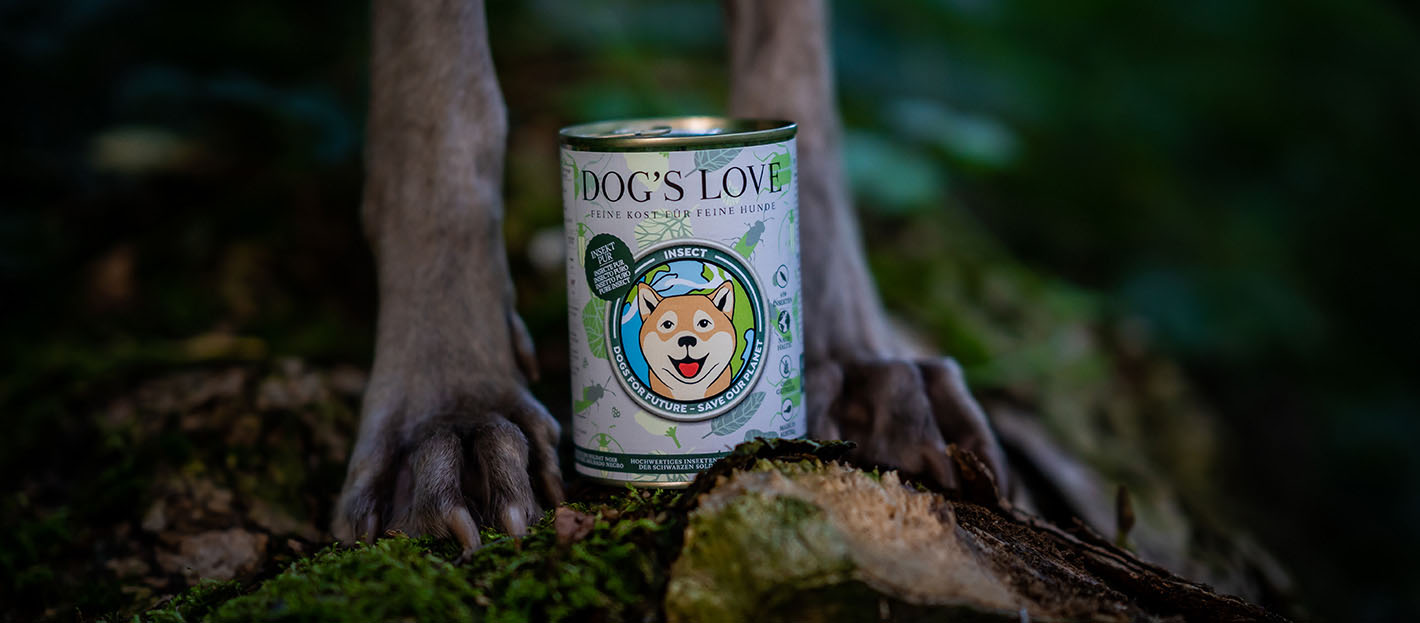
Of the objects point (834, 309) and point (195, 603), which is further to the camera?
point (834, 309)

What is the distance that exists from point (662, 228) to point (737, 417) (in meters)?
0.29

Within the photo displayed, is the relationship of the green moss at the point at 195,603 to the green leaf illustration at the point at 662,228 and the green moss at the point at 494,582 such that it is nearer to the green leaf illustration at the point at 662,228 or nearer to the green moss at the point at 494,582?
the green moss at the point at 494,582

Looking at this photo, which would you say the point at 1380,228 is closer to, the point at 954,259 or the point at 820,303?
the point at 954,259

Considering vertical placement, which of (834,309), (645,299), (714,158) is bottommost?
(834,309)

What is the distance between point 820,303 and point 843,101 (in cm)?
218

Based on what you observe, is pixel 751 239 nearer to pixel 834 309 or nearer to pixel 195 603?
pixel 834 309

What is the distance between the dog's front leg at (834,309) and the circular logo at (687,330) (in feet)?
1.27

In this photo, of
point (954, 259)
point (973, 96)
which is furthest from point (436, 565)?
point (973, 96)

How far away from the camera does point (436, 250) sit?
1786 mm

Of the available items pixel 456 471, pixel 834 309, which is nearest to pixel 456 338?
pixel 456 471

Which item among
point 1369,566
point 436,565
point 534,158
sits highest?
point 534,158

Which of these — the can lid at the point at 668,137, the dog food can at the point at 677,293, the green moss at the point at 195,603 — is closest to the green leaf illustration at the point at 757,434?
the dog food can at the point at 677,293

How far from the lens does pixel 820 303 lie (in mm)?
2082

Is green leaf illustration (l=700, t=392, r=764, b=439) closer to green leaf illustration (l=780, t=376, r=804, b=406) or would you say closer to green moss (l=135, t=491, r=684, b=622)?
green leaf illustration (l=780, t=376, r=804, b=406)
